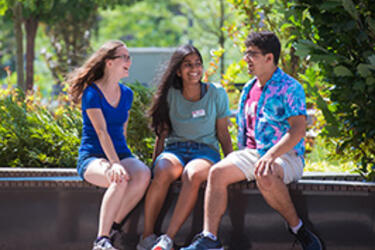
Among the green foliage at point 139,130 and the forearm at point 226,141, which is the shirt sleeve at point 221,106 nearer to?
the forearm at point 226,141

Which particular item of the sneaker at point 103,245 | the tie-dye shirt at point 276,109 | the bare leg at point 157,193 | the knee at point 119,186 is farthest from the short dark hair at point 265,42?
the sneaker at point 103,245

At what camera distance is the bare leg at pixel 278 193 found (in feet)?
12.5

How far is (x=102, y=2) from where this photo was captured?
11773 mm

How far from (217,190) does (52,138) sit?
249 centimetres

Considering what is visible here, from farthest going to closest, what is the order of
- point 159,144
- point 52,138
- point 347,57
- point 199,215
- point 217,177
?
point 52,138 → point 159,144 → point 199,215 → point 217,177 → point 347,57

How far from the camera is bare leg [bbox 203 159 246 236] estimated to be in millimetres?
3848

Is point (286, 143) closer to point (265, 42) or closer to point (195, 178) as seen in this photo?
point (195, 178)

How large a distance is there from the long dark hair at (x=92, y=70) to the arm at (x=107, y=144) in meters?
0.30

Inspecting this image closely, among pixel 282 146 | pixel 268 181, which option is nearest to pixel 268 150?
pixel 282 146

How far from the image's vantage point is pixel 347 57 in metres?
3.69

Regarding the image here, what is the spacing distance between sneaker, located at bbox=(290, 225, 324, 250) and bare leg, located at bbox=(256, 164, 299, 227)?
0.22 ft

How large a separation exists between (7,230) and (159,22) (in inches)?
1244

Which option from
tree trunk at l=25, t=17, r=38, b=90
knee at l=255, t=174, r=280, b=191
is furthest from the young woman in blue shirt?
tree trunk at l=25, t=17, r=38, b=90

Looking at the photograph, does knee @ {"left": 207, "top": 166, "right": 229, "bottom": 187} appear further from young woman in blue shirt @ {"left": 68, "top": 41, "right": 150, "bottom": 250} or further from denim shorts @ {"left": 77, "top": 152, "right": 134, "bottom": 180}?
denim shorts @ {"left": 77, "top": 152, "right": 134, "bottom": 180}
